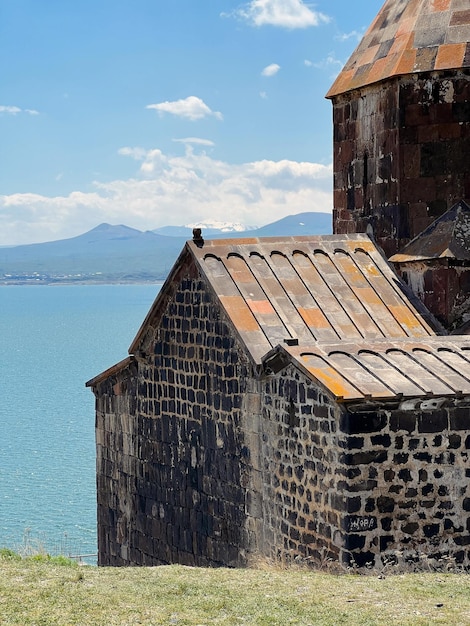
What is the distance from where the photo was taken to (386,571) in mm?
10391

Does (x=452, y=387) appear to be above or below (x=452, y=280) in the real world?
below

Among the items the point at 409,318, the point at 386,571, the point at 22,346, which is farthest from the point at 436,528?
the point at 22,346

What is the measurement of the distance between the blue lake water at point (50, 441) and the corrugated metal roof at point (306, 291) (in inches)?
153

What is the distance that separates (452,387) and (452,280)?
3.35 meters

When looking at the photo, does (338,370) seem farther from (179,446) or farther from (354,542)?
(179,446)

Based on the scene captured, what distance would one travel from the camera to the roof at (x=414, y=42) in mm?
14172

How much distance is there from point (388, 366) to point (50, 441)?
31.6m

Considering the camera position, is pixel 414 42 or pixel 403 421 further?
pixel 414 42

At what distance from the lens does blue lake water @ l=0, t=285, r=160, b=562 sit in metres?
26.1

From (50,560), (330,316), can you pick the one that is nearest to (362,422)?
(330,316)

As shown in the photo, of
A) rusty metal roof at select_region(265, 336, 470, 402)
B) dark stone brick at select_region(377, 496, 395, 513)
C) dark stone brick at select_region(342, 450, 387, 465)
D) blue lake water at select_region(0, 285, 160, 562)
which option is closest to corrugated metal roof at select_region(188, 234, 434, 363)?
rusty metal roof at select_region(265, 336, 470, 402)

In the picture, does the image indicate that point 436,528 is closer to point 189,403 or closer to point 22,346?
point 189,403

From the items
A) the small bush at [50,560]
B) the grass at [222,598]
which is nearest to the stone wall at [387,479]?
the grass at [222,598]

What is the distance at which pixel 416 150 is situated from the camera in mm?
14391
